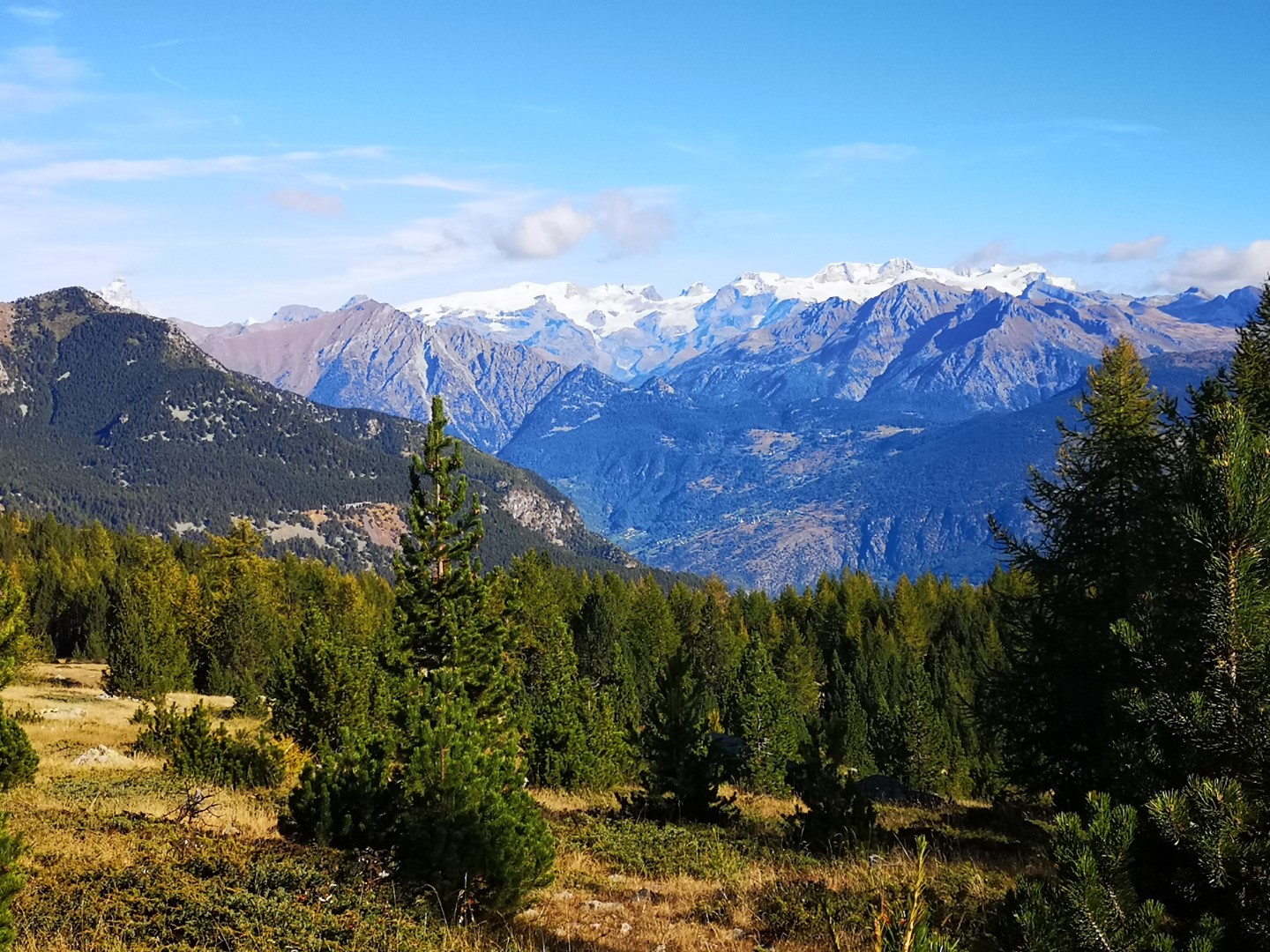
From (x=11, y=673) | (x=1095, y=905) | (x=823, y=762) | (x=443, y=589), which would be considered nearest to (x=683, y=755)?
(x=823, y=762)

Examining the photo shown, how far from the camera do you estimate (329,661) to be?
2873 centimetres

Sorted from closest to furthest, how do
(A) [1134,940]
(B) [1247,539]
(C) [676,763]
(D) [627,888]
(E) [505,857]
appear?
(A) [1134,940], (B) [1247,539], (E) [505,857], (D) [627,888], (C) [676,763]

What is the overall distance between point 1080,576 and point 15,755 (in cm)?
2507

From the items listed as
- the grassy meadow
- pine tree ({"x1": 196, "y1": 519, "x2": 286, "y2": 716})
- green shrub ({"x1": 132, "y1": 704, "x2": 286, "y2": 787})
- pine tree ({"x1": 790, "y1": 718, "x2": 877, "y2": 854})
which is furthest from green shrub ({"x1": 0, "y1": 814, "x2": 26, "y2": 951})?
pine tree ({"x1": 196, "y1": 519, "x2": 286, "y2": 716})

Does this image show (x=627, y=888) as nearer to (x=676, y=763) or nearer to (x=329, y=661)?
(x=676, y=763)

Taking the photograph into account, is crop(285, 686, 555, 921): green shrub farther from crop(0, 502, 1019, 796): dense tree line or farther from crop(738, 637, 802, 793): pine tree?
crop(738, 637, 802, 793): pine tree

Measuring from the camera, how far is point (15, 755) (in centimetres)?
1848

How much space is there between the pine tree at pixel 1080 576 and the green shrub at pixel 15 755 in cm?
2252

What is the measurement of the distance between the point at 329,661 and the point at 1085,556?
2270 cm

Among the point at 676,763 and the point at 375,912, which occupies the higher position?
the point at 375,912

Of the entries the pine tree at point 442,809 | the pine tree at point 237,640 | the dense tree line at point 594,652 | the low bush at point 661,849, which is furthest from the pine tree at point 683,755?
the pine tree at point 237,640

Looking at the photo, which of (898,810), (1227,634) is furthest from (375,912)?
(898,810)

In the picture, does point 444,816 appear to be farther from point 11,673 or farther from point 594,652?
point 594,652

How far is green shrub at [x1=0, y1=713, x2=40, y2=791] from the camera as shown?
59.1ft
